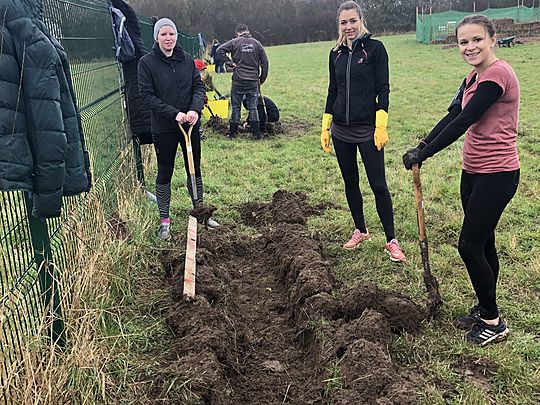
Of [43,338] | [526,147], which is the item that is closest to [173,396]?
[43,338]

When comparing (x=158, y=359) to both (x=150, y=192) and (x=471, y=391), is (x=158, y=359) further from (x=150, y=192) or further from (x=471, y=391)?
Result: (x=150, y=192)

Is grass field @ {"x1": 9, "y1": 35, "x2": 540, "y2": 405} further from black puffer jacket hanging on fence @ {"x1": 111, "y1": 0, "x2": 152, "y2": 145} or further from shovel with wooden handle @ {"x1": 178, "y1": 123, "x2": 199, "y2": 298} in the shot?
black puffer jacket hanging on fence @ {"x1": 111, "y1": 0, "x2": 152, "y2": 145}

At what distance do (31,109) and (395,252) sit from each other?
11.4 ft

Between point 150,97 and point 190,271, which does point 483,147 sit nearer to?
point 190,271

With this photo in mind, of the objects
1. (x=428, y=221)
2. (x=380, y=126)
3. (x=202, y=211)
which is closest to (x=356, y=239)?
(x=428, y=221)

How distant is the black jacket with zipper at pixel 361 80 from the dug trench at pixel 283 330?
1.27 metres

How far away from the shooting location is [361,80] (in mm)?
4973

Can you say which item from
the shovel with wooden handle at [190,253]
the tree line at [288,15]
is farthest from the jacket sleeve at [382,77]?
the tree line at [288,15]

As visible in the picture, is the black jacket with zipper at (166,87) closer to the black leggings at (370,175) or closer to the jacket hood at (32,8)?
the black leggings at (370,175)

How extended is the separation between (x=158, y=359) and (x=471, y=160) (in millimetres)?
2394

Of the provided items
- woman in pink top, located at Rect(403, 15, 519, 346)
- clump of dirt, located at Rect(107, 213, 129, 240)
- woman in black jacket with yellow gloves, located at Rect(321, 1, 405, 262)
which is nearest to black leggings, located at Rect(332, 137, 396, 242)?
woman in black jacket with yellow gloves, located at Rect(321, 1, 405, 262)

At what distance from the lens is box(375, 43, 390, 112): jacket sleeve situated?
16.1 feet

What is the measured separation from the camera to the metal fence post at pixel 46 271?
316 centimetres

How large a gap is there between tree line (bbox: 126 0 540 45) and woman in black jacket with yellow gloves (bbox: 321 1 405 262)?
52.9 meters
